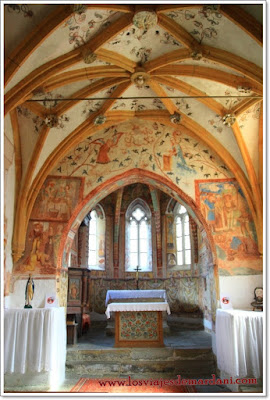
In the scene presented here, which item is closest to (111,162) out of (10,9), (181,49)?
(181,49)

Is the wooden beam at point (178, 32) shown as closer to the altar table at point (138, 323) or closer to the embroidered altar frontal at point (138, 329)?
the altar table at point (138, 323)

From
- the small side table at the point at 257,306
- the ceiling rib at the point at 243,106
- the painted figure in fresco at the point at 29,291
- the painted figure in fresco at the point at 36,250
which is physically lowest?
the small side table at the point at 257,306

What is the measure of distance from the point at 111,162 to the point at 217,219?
380 centimetres

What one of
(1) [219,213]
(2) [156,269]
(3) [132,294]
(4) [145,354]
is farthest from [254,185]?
(2) [156,269]

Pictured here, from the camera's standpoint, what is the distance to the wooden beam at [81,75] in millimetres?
8375

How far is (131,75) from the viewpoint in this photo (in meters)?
8.93

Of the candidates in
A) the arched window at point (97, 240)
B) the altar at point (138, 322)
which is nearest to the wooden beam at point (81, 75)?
the altar at point (138, 322)

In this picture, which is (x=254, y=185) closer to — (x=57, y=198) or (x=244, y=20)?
(x=244, y=20)

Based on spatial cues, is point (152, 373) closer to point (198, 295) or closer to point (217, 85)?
point (198, 295)

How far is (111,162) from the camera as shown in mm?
11586

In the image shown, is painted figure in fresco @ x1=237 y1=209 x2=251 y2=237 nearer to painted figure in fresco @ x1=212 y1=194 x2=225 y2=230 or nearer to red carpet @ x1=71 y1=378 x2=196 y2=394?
painted figure in fresco @ x1=212 y1=194 x2=225 y2=230

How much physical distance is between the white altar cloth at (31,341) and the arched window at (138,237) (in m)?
9.23

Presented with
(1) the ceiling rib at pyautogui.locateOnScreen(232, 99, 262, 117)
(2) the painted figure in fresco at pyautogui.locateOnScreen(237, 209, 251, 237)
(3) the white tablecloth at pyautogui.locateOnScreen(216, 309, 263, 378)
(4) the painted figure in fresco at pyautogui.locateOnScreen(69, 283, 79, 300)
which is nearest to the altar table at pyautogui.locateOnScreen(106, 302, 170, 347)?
(4) the painted figure in fresco at pyautogui.locateOnScreen(69, 283, 79, 300)

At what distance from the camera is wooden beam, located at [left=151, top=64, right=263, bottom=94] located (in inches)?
319
